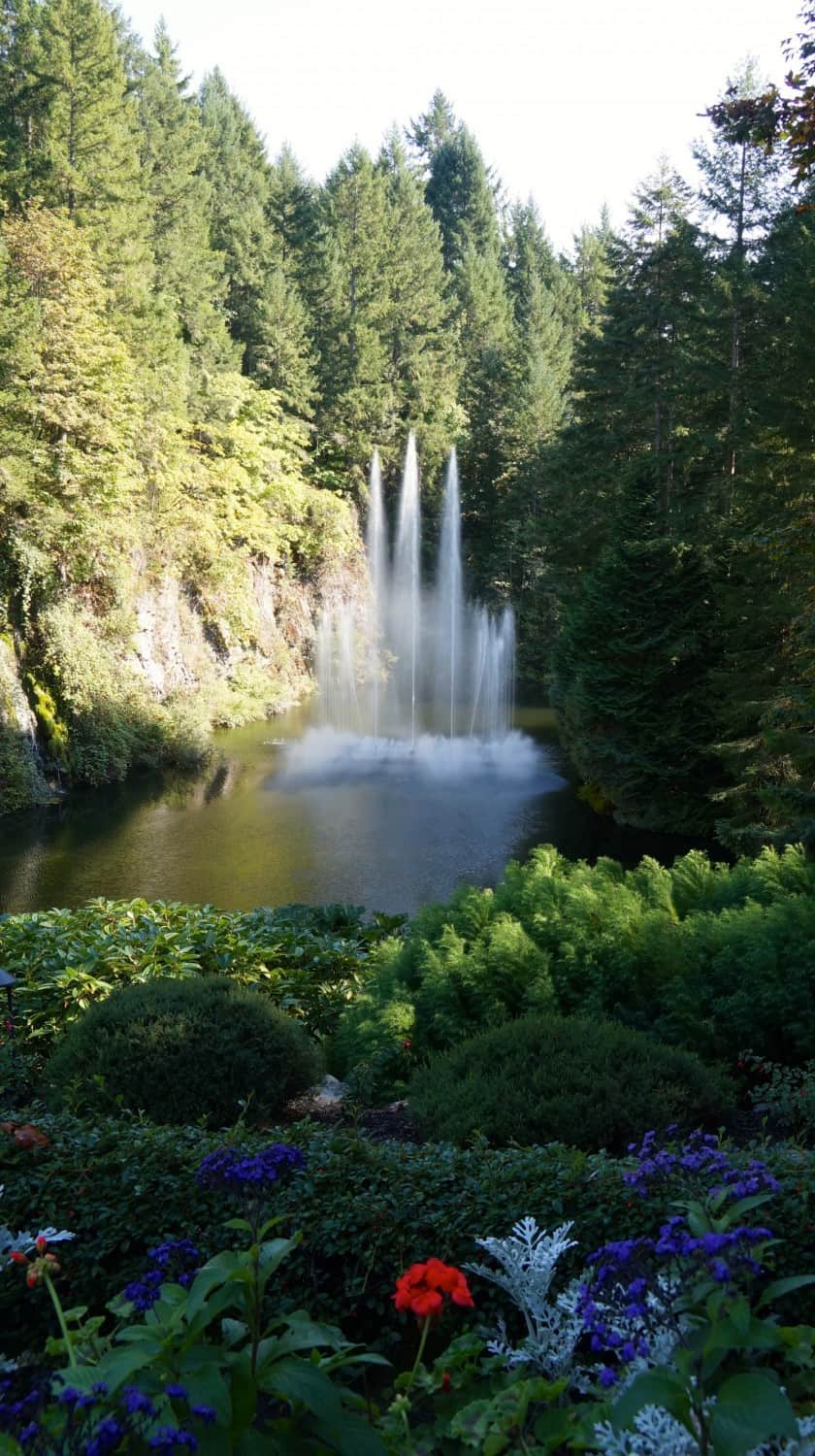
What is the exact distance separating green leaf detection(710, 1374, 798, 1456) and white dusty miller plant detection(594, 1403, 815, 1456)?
2.4 inches

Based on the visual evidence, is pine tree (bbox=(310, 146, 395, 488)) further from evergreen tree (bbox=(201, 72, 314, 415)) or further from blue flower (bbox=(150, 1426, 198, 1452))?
blue flower (bbox=(150, 1426, 198, 1452))

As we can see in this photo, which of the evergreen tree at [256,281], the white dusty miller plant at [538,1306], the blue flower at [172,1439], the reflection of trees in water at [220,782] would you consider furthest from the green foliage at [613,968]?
the evergreen tree at [256,281]

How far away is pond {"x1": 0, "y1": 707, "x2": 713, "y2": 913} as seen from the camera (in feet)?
44.1

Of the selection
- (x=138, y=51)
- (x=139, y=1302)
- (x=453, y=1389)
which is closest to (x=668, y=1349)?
(x=453, y=1389)

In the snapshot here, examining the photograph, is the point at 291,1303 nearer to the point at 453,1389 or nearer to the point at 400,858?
the point at 453,1389

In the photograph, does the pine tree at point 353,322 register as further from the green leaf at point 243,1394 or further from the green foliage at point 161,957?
the green leaf at point 243,1394

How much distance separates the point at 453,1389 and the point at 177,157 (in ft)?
121

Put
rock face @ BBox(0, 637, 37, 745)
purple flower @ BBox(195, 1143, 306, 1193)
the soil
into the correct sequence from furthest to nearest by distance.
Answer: rock face @ BBox(0, 637, 37, 745), the soil, purple flower @ BBox(195, 1143, 306, 1193)

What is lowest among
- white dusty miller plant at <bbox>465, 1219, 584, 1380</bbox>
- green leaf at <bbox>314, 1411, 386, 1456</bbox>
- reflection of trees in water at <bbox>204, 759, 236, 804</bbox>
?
reflection of trees in water at <bbox>204, 759, 236, 804</bbox>

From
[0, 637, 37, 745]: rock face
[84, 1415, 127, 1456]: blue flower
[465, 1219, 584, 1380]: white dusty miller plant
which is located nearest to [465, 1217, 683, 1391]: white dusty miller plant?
[465, 1219, 584, 1380]: white dusty miller plant

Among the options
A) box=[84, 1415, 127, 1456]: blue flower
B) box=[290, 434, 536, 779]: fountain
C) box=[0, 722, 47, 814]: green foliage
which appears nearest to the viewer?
box=[84, 1415, 127, 1456]: blue flower

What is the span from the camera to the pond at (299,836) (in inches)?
529

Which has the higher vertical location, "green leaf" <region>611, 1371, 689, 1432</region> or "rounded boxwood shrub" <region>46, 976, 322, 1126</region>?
"green leaf" <region>611, 1371, 689, 1432</region>

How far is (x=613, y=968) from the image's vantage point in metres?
5.54
